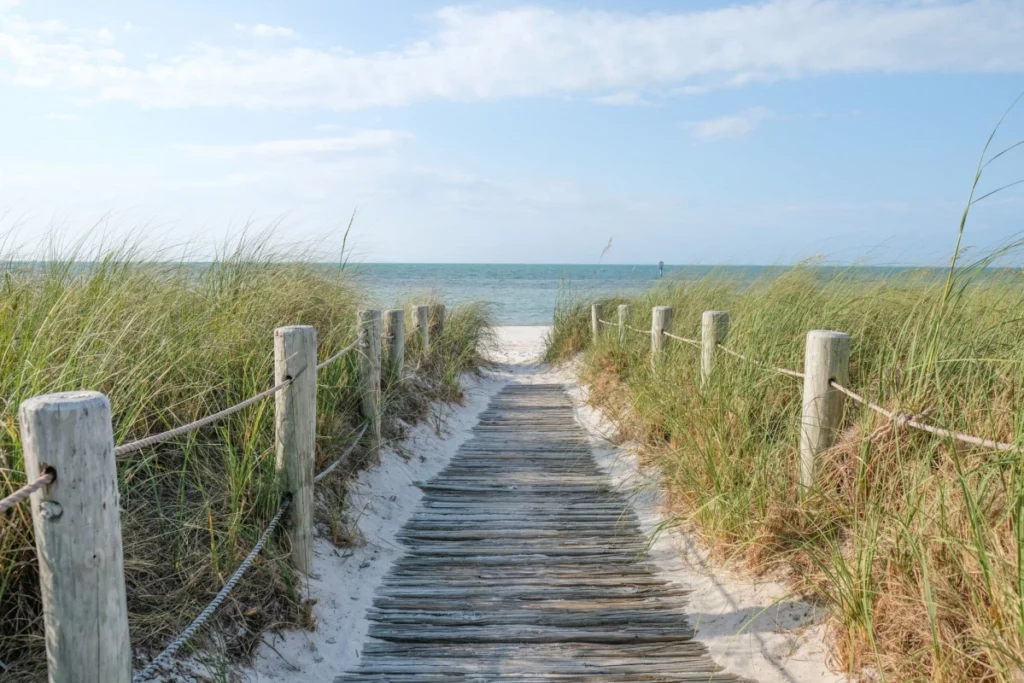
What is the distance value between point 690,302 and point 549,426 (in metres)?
2.14

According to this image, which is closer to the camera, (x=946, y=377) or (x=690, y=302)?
(x=946, y=377)

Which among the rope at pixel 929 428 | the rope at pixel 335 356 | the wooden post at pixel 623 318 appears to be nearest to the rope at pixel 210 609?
the rope at pixel 335 356

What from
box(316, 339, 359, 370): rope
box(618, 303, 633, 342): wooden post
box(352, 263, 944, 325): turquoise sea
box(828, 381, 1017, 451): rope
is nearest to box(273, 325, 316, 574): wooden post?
box(316, 339, 359, 370): rope

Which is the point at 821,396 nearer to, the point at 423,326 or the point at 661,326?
the point at 661,326

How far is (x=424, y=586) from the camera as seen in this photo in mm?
3594

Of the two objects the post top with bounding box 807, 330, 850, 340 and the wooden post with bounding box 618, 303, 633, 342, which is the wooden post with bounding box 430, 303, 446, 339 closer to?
the wooden post with bounding box 618, 303, 633, 342

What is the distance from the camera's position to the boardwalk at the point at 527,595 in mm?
2889

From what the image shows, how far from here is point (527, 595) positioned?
3.47 meters

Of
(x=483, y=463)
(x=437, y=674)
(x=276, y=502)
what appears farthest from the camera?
(x=483, y=463)

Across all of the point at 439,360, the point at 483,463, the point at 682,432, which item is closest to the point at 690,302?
the point at 439,360

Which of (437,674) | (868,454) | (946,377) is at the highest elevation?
(946,377)

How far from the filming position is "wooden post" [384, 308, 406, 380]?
598 cm

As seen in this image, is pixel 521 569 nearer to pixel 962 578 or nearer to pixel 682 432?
pixel 682 432

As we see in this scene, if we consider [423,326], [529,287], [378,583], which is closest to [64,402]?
[378,583]
